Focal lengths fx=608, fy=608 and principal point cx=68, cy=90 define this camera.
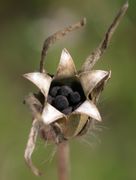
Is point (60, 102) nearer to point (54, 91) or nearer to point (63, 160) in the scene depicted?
point (54, 91)

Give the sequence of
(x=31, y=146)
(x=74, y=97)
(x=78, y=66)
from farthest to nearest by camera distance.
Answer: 1. (x=78, y=66)
2. (x=74, y=97)
3. (x=31, y=146)

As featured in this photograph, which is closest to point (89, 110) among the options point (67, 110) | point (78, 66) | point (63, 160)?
point (67, 110)

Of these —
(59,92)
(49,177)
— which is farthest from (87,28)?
(59,92)

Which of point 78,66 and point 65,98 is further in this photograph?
point 78,66

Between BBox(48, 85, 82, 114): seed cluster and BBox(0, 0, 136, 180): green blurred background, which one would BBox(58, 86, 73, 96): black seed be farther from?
BBox(0, 0, 136, 180): green blurred background

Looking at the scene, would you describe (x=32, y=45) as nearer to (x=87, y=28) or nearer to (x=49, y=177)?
(x=87, y=28)

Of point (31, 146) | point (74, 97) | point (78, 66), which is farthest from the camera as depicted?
point (78, 66)

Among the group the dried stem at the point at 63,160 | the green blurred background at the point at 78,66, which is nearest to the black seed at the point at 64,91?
the dried stem at the point at 63,160

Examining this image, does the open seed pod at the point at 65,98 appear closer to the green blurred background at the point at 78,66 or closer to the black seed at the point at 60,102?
the black seed at the point at 60,102
